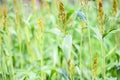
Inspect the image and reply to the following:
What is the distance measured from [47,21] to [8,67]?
155 centimetres

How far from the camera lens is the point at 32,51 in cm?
280

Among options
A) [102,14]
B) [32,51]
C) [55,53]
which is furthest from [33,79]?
[32,51]

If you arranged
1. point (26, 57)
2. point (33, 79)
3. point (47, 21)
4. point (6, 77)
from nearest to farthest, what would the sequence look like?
point (33, 79)
point (6, 77)
point (26, 57)
point (47, 21)

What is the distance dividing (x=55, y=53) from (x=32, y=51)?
42 centimetres

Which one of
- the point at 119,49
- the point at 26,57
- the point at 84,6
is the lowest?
the point at 26,57

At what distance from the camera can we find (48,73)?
2271 mm

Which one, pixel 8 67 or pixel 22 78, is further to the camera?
pixel 8 67

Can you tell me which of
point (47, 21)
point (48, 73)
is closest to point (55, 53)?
point (48, 73)

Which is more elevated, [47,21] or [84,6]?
[84,6]

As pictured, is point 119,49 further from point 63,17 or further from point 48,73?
point 63,17

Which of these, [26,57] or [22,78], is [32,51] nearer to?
[26,57]

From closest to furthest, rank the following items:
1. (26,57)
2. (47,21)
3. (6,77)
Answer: (6,77), (26,57), (47,21)

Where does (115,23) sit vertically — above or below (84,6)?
below

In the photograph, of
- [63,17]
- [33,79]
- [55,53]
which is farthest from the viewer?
[55,53]
